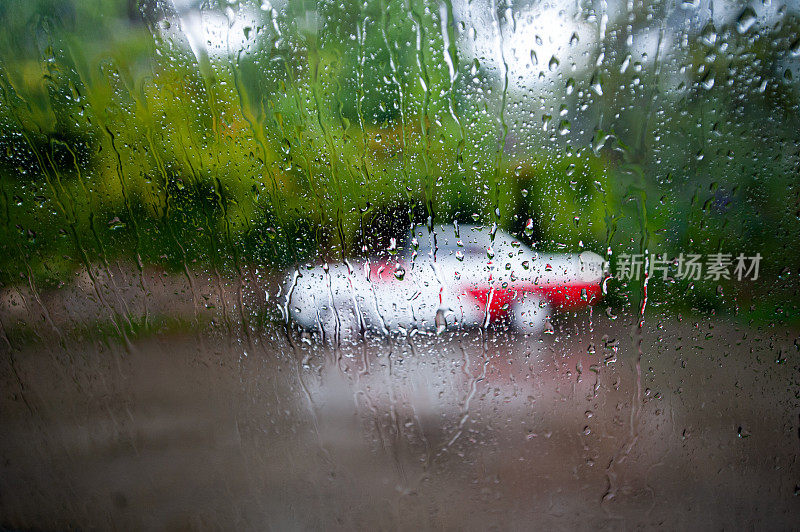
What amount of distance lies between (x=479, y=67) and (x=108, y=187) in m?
1.01

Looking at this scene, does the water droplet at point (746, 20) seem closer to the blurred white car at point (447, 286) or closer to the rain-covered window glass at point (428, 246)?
the rain-covered window glass at point (428, 246)

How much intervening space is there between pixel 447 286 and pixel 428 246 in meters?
0.11

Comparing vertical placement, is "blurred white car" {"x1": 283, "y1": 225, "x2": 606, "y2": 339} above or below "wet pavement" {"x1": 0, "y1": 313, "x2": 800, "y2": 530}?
above

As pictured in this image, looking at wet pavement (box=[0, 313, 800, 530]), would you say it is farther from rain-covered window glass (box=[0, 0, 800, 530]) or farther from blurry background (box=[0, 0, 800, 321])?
blurry background (box=[0, 0, 800, 321])

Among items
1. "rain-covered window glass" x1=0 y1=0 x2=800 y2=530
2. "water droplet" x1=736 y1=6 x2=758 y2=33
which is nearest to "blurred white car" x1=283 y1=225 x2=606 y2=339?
"rain-covered window glass" x1=0 y1=0 x2=800 y2=530

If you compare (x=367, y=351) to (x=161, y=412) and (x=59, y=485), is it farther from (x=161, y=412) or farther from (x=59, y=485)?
(x=59, y=485)

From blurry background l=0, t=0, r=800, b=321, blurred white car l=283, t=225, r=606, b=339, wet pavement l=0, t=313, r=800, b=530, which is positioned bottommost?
wet pavement l=0, t=313, r=800, b=530

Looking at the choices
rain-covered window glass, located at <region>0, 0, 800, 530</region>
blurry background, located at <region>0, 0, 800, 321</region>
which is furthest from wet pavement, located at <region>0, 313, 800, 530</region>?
blurry background, located at <region>0, 0, 800, 321</region>

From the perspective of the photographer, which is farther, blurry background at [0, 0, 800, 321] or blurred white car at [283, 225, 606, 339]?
blurred white car at [283, 225, 606, 339]

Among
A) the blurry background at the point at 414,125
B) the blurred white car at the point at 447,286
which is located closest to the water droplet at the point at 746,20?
the blurry background at the point at 414,125

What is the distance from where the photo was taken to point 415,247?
1.12m

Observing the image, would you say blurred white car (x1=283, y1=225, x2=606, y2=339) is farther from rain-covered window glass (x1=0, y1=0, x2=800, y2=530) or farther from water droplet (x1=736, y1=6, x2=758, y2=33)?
water droplet (x1=736, y1=6, x2=758, y2=33)

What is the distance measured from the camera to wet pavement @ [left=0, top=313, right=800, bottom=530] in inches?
42.8

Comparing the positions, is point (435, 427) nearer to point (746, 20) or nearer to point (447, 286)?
point (447, 286)
